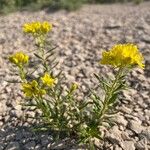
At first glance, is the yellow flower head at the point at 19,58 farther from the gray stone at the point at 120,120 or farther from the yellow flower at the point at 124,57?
the gray stone at the point at 120,120

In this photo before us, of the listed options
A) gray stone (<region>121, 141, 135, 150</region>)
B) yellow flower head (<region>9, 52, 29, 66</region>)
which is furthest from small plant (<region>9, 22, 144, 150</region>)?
gray stone (<region>121, 141, 135, 150</region>)

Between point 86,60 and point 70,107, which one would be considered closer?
point 70,107

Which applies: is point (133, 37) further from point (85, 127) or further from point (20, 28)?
point (85, 127)

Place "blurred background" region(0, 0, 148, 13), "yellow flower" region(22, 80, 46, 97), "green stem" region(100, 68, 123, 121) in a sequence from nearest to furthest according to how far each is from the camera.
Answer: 1. "yellow flower" region(22, 80, 46, 97)
2. "green stem" region(100, 68, 123, 121)
3. "blurred background" region(0, 0, 148, 13)

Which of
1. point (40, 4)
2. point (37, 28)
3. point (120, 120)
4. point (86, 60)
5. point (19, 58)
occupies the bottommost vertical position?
point (120, 120)

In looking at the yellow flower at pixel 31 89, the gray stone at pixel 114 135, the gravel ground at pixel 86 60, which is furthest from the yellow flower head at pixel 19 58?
the gray stone at pixel 114 135

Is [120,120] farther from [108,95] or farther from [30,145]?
[30,145]

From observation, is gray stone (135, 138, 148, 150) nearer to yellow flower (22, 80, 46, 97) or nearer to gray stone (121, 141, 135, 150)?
gray stone (121, 141, 135, 150)

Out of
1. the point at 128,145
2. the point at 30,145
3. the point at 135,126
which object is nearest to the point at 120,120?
the point at 135,126

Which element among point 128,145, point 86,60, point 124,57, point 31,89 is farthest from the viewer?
point 86,60
